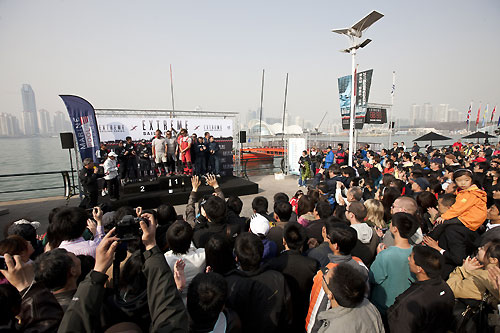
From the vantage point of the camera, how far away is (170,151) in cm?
884

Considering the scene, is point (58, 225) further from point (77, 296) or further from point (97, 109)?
point (97, 109)

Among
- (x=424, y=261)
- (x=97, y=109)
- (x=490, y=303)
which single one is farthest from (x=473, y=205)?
(x=97, y=109)

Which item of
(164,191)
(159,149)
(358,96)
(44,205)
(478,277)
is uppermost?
(358,96)

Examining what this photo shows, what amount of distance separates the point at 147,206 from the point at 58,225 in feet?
18.4

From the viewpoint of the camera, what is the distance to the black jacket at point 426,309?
1646 millimetres

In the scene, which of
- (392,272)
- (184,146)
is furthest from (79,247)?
(184,146)

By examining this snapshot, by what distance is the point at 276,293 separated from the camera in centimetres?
183

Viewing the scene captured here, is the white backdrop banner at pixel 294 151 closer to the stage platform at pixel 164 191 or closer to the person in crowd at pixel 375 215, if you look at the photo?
the stage platform at pixel 164 191

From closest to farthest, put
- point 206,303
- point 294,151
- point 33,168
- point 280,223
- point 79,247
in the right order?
point 206,303 < point 79,247 < point 280,223 < point 294,151 < point 33,168

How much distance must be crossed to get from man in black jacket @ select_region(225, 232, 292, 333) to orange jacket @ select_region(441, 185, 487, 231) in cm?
257

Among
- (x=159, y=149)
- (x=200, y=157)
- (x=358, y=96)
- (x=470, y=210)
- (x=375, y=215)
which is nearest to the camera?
(x=470, y=210)

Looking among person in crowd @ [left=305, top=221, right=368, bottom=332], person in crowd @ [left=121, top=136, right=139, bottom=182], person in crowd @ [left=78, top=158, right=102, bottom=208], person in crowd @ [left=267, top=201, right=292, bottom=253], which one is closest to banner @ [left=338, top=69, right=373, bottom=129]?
person in crowd @ [left=121, top=136, right=139, bottom=182]

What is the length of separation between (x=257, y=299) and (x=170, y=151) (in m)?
7.76

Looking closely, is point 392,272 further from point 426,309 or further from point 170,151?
point 170,151
